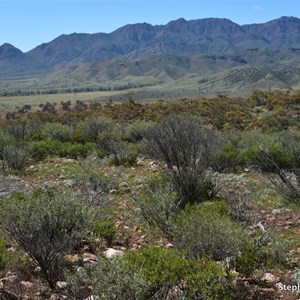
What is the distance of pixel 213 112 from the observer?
49.3 metres

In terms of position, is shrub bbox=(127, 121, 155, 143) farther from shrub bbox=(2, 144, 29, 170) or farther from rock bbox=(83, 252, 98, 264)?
rock bbox=(83, 252, 98, 264)

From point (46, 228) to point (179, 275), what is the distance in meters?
2.53

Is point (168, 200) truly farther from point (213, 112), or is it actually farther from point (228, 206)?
point (213, 112)

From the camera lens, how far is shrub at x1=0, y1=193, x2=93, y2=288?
20.7 ft

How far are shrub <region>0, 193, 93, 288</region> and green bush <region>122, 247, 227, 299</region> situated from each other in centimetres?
156

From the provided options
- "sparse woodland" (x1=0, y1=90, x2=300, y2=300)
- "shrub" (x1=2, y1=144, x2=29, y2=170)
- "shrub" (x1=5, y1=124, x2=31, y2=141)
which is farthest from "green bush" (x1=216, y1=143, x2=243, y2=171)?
"shrub" (x1=5, y1=124, x2=31, y2=141)

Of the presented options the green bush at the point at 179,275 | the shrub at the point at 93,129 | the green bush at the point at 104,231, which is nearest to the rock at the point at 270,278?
the green bush at the point at 179,275

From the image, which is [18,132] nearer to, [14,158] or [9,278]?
[14,158]

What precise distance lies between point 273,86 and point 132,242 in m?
160

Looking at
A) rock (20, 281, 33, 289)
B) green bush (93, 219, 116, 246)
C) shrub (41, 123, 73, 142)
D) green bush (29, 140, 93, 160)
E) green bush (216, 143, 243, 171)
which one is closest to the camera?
rock (20, 281, 33, 289)

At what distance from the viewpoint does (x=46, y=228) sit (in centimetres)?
659

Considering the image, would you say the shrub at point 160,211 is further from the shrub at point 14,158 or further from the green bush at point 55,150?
the green bush at point 55,150

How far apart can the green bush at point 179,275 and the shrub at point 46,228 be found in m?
1.56

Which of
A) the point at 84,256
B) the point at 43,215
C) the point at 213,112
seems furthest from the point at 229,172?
the point at 213,112
